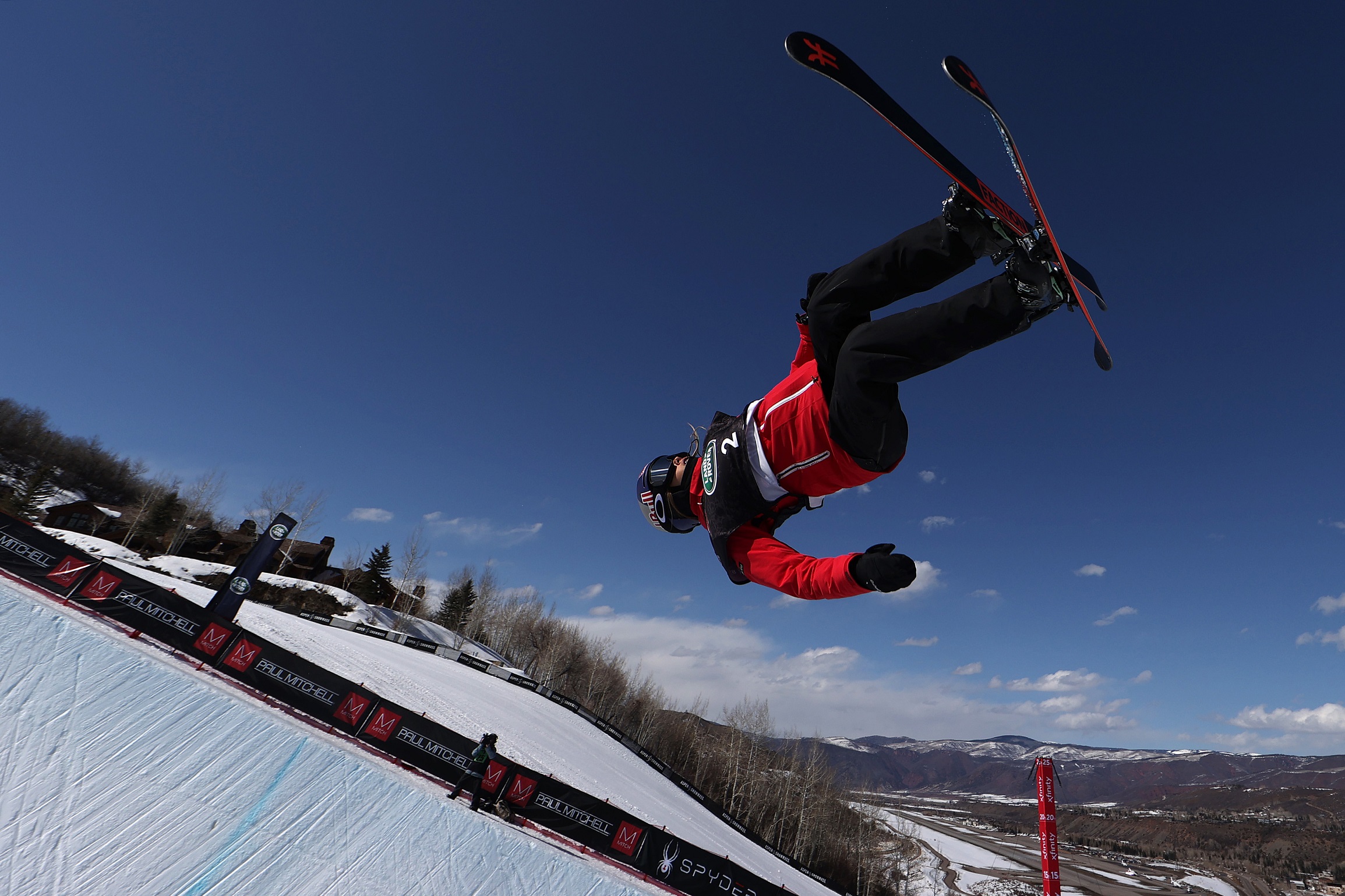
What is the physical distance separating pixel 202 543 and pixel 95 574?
35549mm

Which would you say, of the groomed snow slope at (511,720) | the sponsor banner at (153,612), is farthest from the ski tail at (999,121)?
the groomed snow slope at (511,720)

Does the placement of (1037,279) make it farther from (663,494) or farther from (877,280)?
(663,494)

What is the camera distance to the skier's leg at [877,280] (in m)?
2.08

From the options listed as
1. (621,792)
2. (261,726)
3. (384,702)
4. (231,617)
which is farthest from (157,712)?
(621,792)

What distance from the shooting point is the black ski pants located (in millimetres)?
1914

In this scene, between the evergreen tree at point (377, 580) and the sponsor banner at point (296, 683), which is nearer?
the sponsor banner at point (296, 683)

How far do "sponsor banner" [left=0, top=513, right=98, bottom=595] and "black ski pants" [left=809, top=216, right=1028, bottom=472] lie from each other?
14947 mm

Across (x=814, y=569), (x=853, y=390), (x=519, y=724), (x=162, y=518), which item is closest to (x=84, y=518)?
(x=162, y=518)

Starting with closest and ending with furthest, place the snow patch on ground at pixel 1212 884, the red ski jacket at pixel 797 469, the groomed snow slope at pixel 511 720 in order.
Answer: the red ski jacket at pixel 797 469
the groomed snow slope at pixel 511 720
the snow patch on ground at pixel 1212 884

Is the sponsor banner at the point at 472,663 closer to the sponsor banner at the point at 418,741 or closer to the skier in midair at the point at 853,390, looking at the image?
the sponsor banner at the point at 418,741

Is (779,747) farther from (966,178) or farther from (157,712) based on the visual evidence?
(966,178)

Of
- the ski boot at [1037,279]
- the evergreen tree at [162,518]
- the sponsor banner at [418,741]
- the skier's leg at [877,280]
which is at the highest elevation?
the evergreen tree at [162,518]

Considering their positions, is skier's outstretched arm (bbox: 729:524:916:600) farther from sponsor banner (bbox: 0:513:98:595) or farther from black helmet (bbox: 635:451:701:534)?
sponsor banner (bbox: 0:513:98:595)

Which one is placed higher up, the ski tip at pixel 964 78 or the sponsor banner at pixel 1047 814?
the ski tip at pixel 964 78
